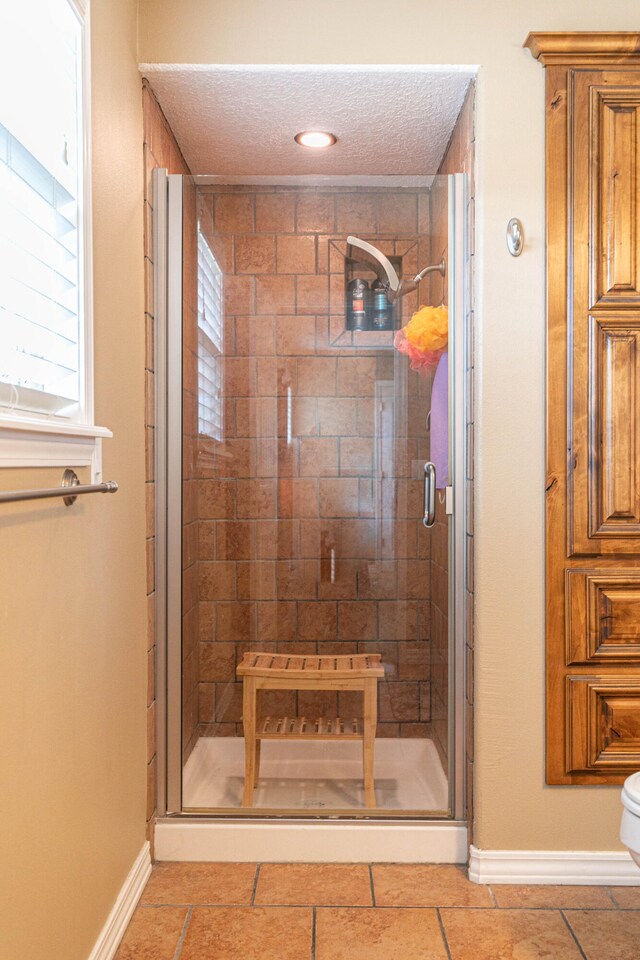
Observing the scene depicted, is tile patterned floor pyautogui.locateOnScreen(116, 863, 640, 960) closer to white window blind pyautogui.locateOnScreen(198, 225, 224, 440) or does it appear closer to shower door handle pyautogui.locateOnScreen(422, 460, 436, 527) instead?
shower door handle pyautogui.locateOnScreen(422, 460, 436, 527)

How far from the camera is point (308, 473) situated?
2352 mm

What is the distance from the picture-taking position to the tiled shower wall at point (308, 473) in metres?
2.33

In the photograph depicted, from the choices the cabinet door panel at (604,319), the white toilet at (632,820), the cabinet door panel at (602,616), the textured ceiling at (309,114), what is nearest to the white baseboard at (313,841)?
the cabinet door panel at (602,616)

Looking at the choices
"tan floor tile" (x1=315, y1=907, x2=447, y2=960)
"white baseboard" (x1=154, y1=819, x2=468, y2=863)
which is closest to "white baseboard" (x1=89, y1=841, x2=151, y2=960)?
"white baseboard" (x1=154, y1=819, x2=468, y2=863)

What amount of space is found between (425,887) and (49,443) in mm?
1605

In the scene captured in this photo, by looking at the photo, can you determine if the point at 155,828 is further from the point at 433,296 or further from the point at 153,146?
the point at 153,146

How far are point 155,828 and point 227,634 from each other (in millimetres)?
596

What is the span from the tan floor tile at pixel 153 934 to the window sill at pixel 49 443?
1124 mm

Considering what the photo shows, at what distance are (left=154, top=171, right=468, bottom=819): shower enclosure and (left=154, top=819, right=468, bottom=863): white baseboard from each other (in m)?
0.04

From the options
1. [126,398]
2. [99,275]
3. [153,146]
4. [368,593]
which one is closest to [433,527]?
[368,593]

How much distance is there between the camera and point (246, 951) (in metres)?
1.86

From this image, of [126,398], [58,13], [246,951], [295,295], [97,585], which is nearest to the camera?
[58,13]

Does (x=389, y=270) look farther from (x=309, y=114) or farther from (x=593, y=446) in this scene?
(x=593, y=446)

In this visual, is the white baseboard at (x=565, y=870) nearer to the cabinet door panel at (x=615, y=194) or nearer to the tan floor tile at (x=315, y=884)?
the tan floor tile at (x=315, y=884)
